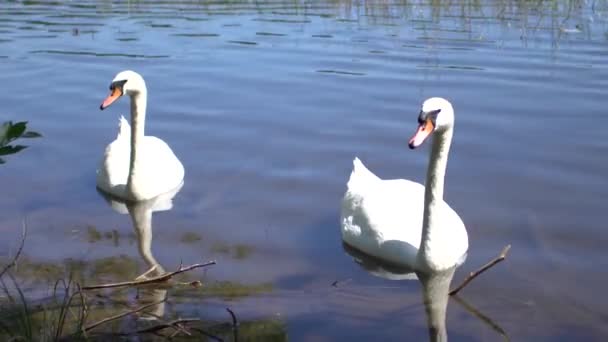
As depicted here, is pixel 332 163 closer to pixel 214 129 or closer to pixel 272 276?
pixel 214 129

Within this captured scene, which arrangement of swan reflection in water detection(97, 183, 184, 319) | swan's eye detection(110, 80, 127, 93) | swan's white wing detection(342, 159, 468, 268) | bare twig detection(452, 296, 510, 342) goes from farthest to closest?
1. swan's eye detection(110, 80, 127, 93)
2. swan's white wing detection(342, 159, 468, 268)
3. swan reflection in water detection(97, 183, 184, 319)
4. bare twig detection(452, 296, 510, 342)

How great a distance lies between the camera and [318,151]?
8953 millimetres

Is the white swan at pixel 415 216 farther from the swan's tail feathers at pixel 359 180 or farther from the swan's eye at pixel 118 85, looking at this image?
the swan's eye at pixel 118 85

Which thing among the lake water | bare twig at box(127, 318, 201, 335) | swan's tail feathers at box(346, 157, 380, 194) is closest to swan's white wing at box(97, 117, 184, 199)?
the lake water

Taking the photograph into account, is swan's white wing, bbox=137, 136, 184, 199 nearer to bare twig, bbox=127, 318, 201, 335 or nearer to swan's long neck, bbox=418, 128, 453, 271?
swan's long neck, bbox=418, 128, 453, 271

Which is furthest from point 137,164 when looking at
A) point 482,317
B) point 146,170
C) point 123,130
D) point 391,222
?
point 482,317

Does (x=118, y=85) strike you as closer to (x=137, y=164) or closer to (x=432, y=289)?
(x=137, y=164)

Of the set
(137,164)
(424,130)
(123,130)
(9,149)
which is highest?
(9,149)

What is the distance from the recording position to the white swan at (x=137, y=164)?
316 inches

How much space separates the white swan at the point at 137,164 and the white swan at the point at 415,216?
1.84m

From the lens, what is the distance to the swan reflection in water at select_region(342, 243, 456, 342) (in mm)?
5418

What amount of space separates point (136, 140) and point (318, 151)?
5.67 feet

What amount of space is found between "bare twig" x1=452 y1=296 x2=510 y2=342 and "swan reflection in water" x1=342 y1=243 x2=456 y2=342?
0.31ft

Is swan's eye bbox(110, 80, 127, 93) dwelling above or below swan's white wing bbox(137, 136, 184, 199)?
above
